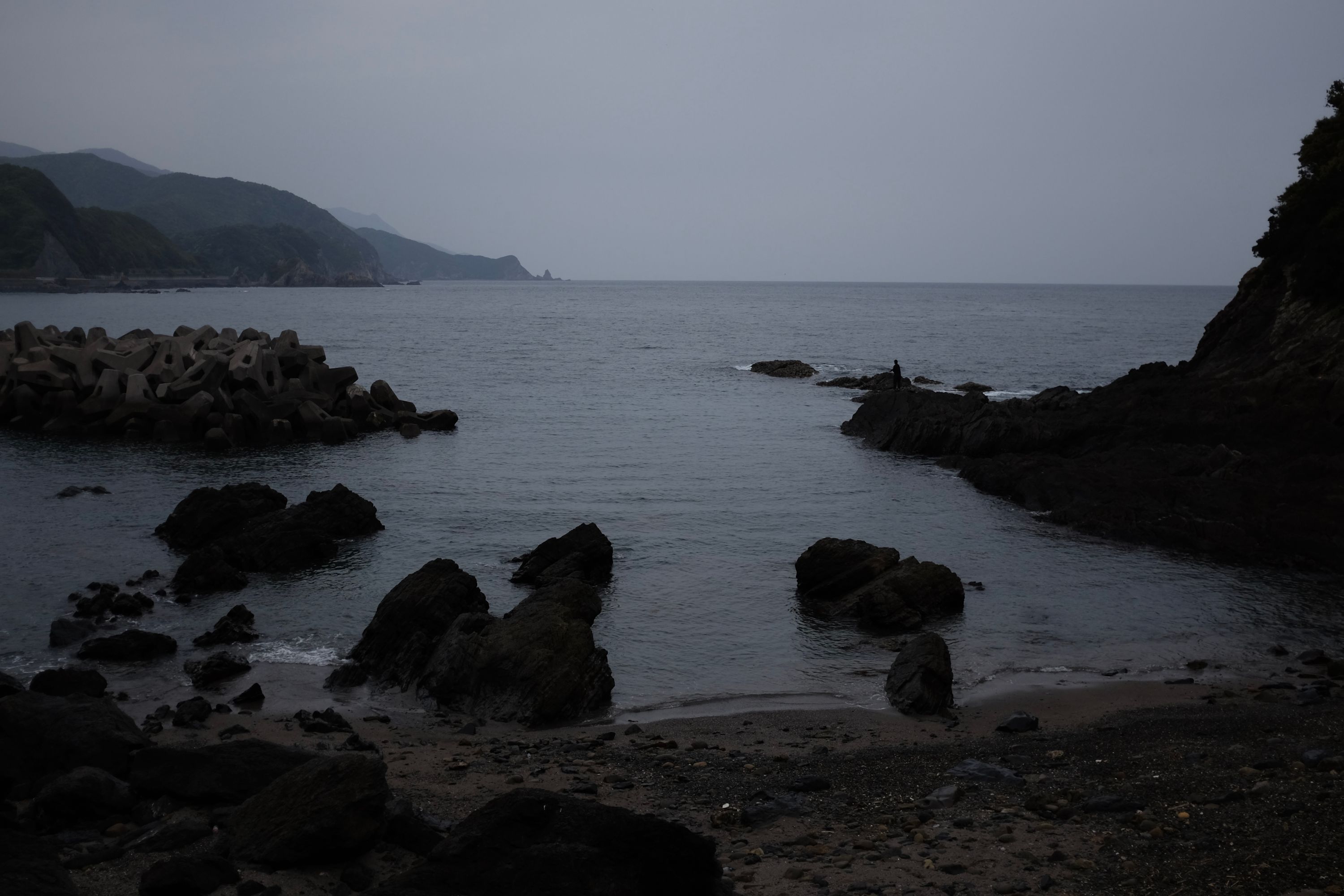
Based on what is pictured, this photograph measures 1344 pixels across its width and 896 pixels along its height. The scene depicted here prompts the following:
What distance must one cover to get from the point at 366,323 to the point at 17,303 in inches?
1896

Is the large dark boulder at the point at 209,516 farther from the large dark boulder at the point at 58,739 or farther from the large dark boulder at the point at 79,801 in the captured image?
the large dark boulder at the point at 79,801

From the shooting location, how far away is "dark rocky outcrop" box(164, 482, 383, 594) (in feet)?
60.8

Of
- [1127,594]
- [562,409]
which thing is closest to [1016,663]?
[1127,594]

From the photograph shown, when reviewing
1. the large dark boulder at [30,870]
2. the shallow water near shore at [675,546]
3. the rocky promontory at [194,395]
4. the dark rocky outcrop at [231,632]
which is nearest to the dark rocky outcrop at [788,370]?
the shallow water near shore at [675,546]

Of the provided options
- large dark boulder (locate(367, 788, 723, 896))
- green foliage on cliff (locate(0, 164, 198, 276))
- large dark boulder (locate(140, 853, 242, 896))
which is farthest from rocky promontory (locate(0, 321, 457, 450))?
green foliage on cliff (locate(0, 164, 198, 276))

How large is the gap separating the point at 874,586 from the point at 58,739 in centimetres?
1246

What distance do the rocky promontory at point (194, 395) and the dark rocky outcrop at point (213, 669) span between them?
67.6 ft

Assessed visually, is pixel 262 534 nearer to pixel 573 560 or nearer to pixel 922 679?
pixel 573 560

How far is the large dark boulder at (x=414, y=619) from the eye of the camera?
47.3ft

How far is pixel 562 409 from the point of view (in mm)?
46594

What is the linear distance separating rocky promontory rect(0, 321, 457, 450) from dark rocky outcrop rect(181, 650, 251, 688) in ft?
67.6

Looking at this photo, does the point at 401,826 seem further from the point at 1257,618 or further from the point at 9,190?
the point at 9,190

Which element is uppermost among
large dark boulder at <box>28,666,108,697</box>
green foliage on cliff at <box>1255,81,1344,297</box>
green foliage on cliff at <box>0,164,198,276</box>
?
green foliage on cliff at <box>0,164,198,276</box>

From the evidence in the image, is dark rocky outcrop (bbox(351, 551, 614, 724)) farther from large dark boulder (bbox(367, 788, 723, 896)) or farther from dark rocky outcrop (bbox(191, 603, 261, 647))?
large dark boulder (bbox(367, 788, 723, 896))
